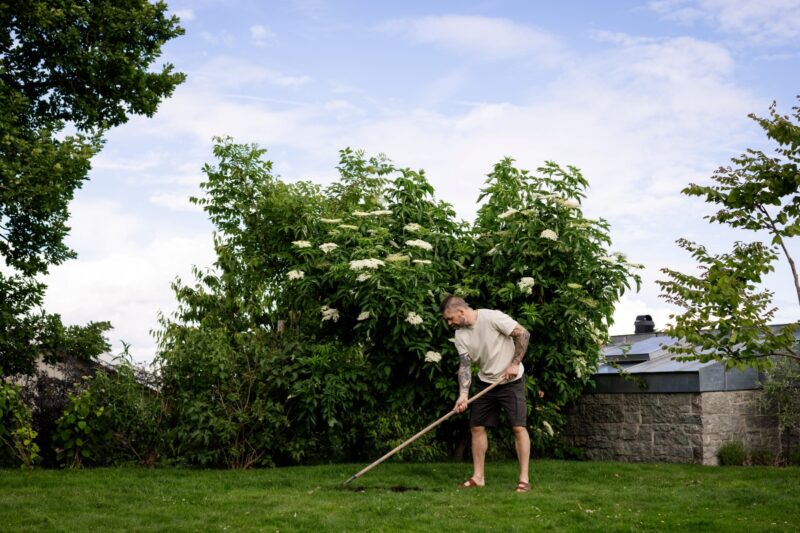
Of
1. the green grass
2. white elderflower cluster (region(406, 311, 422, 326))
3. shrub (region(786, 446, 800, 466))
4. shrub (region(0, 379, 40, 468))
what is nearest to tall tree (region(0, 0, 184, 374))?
shrub (region(0, 379, 40, 468))

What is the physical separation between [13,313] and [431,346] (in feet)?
21.9

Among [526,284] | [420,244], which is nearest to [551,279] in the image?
[526,284]

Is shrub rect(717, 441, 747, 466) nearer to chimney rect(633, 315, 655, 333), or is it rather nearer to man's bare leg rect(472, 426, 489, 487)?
man's bare leg rect(472, 426, 489, 487)

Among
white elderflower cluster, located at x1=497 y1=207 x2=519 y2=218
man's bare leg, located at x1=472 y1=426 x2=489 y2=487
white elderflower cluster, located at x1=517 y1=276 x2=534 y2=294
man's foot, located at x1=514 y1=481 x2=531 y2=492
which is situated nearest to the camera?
man's foot, located at x1=514 y1=481 x2=531 y2=492

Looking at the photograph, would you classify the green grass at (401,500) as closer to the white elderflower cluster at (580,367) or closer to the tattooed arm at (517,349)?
the tattooed arm at (517,349)

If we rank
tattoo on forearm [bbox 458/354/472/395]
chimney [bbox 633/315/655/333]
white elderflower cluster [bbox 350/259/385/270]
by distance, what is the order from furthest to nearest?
chimney [bbox 633/315/655/333]
white elderflower cluster [bbox 350/259/385/270]
tattoo on forearm [bbox 458/354/472/395]

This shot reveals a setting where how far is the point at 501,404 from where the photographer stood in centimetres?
830

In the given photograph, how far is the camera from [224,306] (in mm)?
12828

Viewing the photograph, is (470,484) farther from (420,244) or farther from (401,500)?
(420,244)

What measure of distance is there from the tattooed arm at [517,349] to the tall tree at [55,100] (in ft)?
22.1

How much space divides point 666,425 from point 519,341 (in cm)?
383

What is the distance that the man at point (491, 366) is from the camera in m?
8.08

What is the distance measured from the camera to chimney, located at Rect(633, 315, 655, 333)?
15703 mm

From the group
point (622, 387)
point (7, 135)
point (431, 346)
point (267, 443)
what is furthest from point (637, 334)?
point (7, 135)
